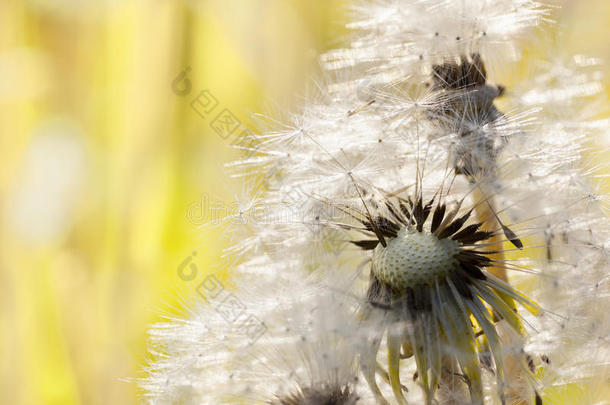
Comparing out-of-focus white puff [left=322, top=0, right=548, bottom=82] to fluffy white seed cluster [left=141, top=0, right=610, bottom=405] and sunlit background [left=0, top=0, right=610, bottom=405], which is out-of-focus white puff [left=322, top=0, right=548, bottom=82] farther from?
sunlit background [left=0, top=0, right=610, bottom=405]

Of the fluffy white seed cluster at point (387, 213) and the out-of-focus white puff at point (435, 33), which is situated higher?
the out-of-focus white puff at point (435, 33)

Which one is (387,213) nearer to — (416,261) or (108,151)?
(416,261)

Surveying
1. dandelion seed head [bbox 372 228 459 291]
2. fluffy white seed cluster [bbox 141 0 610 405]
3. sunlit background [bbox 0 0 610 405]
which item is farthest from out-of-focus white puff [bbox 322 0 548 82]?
sunlit background [bbox 0 0 610 405]

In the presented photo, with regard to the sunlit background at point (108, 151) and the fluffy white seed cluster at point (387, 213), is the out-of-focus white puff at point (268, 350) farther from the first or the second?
the sunlit background at point (108, 151)

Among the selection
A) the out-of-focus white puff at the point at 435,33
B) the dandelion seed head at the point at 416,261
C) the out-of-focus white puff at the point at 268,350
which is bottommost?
the out-of-focus white puff at the point at 268,350

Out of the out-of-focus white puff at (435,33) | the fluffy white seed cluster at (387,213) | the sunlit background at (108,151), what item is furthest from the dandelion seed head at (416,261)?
the sunlit background at (108,151)

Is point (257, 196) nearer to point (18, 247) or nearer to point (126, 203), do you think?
point (126, 203)
